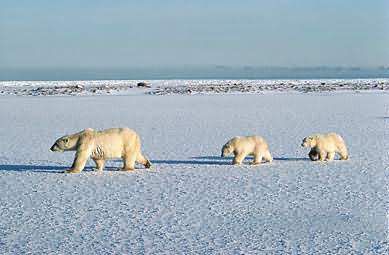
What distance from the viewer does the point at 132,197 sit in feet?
24.6

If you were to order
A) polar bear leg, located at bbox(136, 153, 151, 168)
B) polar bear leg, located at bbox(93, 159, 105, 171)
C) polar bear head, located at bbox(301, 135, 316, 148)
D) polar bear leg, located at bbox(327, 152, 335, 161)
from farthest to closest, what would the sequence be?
polar bear leg, located at bbox(327, 152, 335, 161) < polar bear head, located at bbox(301, 135, 316, 148) < polar bear leg, located at bbox(136, 153, 151, 168) < polar bear leg, located at bbox(93, 159, 105, 171)

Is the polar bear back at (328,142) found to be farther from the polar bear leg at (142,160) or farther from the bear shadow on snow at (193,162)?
the polar bear leg at (142,160)

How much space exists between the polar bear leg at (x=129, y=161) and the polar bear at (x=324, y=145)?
266cm

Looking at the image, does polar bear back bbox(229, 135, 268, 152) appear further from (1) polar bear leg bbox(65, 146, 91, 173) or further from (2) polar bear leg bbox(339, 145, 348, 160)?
(1) polar bear leg bbox(65, 146, 91, 173)

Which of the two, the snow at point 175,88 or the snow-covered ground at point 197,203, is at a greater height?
→ the snow-covered ground at point 197,203

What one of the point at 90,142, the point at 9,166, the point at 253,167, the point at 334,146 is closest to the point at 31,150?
the point at 9,166

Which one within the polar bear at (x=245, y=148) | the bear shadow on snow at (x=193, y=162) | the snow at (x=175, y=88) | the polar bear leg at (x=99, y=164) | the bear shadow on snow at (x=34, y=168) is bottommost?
the snow at (x=175, y=88)

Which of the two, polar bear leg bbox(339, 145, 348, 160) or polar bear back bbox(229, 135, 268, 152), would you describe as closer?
polar bear back bbox(229, 135, 268, 152)

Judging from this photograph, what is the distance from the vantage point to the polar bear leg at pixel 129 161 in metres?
9.01

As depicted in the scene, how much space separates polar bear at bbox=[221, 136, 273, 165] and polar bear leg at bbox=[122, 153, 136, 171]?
4.53ft

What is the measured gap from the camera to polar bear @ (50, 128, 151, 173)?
345 inches

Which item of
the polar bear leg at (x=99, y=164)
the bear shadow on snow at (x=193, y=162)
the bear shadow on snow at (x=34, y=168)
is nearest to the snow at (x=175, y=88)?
the bear shadow on snow at (x=193, y=162)

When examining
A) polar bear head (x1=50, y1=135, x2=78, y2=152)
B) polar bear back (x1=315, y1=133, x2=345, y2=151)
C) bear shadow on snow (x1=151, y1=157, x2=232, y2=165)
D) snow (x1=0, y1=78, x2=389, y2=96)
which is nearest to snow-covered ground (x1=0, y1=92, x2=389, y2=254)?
bear shadow on snow (x1=151, y1=157, x2=232, y2=165)

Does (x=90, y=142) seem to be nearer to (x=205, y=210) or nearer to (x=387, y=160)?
(x=205, y=210)
